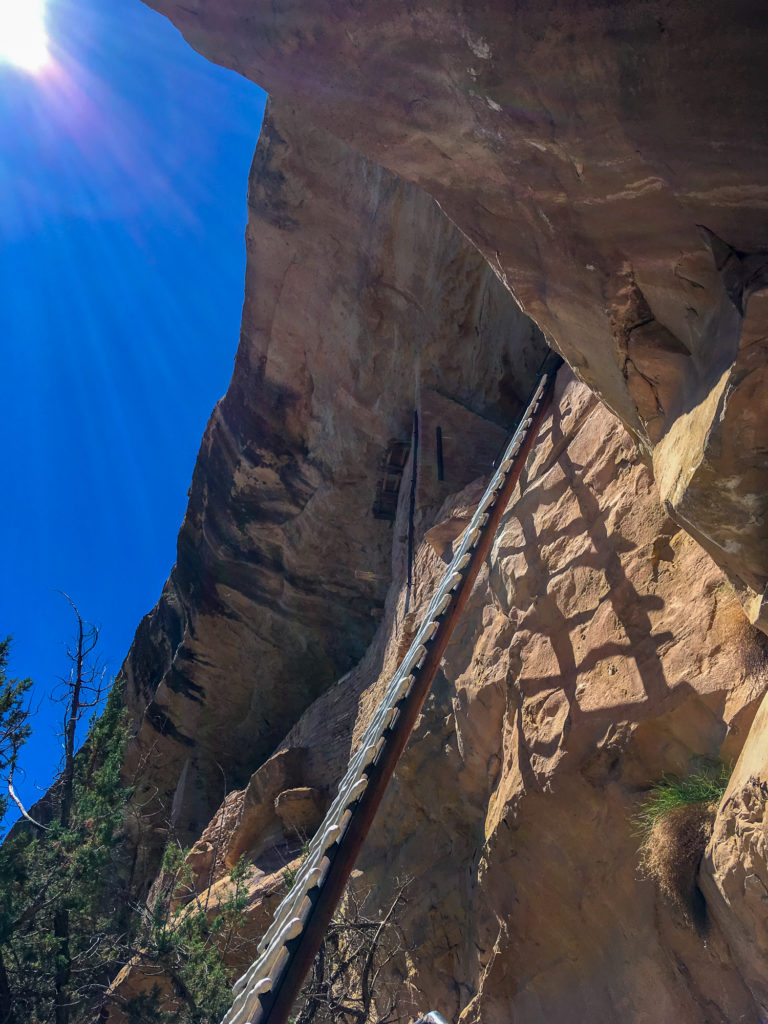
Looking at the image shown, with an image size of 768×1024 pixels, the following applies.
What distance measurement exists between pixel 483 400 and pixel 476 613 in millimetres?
4728

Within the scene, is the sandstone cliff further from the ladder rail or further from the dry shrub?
the ladder rail

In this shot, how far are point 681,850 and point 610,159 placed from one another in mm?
2603

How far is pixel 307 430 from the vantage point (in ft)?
43.4

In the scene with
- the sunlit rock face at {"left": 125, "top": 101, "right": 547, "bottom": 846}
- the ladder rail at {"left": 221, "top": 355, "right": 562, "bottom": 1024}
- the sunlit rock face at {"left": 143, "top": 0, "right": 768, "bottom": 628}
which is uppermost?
the sunlit rock face at {"left": 125, "top": 101, "right": 547, "bottom": 846}

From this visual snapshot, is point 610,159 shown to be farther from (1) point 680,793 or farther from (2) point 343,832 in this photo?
(2) point 343,832

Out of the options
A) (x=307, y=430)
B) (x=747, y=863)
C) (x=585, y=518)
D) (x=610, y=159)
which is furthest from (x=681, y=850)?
(x=307, y=430)

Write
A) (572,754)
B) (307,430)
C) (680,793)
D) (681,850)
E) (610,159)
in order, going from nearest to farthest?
1. (610,159)
2. (681,850)
3. (680,793)
4. (572,754)
5. (307,430)

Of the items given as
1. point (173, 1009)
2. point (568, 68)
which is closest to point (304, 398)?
point (173, 1009)

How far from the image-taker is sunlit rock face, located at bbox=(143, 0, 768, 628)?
2.13m

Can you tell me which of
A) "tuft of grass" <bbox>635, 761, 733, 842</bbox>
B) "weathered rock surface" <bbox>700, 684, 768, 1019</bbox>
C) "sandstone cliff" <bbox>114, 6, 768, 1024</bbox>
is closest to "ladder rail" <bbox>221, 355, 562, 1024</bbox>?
"sandstone cliff" <bbox>114, 6, 768, 1024</bbox>

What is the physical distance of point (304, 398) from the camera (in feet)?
42.8

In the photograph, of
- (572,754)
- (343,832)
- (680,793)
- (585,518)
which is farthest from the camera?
(585,518)

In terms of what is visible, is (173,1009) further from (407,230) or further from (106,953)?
(407,230)

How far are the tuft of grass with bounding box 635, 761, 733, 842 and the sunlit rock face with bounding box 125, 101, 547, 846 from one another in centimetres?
617
